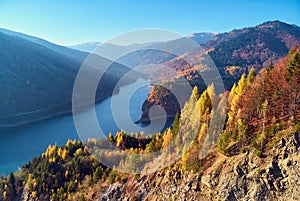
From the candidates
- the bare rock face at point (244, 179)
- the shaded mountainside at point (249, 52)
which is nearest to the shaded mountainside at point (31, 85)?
the shaded mountainside at point (249, 52)

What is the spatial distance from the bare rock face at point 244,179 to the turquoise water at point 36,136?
2518 centimetres

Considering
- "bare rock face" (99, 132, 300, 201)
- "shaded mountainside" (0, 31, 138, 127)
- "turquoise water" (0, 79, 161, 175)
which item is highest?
"shaded mountainside" (0, 31, 138, 127)

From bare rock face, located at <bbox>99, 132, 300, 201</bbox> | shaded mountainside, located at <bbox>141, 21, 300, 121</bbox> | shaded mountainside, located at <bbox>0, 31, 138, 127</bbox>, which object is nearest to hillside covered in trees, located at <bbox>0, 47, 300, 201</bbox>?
bare rock face, located at <bbox>99, 132, 300, 201</bbox>

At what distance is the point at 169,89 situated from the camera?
54031 mm

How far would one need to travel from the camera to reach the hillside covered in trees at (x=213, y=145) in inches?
379

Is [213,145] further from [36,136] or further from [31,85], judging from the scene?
[31,85]

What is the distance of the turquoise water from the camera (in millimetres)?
32781

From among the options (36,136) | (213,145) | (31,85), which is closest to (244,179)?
(213,145)

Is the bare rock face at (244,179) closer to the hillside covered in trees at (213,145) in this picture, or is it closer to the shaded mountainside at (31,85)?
the hillside covered in trees at (213,145)

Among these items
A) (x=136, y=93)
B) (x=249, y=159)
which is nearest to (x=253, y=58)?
(x=136, y=93)

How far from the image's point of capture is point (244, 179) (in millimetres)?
9477

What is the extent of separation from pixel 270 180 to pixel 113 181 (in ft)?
34.4

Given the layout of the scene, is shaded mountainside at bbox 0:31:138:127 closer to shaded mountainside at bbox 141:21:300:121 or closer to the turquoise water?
the turquoise water

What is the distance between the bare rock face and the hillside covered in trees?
0.04m
